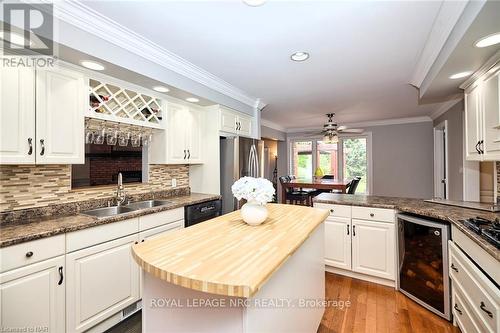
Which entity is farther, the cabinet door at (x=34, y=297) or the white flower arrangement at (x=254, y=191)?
the white flower arrangement at (x=254, y=191)

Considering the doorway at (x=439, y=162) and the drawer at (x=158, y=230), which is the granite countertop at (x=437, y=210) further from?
the doorway at (x=439, y=162)

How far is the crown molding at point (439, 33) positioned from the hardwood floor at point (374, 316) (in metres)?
2.31

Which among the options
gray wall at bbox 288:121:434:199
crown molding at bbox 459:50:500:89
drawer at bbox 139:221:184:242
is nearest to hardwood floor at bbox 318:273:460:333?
drawer at bbox 139:221:184:242

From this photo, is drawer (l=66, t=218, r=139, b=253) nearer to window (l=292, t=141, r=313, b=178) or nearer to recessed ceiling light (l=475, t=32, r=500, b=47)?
recessed ceiling light (l=475, t=32, r=500, b=47)

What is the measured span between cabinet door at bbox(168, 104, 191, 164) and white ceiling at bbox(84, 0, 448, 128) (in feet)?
2.19

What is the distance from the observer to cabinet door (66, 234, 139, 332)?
5.55 ft

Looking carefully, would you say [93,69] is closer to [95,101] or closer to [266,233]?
[95,101]

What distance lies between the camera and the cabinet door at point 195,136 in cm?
314

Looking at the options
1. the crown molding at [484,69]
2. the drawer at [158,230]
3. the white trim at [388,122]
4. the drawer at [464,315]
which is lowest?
the drawer at [464,315]

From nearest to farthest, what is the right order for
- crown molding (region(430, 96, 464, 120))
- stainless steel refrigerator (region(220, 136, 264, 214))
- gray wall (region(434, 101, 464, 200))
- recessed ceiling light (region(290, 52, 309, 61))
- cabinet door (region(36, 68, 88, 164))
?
1. cabinet door (region(36, 68, 88, 164))
2. recessed ceiling light (region(290, 52, 309, 61))
3. stainless steel refrigerator (region(220, 136, 264, 214))
4. gray wall (region(434, 101, 464, 200))
5. crown molding (region(430, 96, 464, 120))

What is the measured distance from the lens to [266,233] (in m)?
1.41

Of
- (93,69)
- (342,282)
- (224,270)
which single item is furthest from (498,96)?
(93,69)

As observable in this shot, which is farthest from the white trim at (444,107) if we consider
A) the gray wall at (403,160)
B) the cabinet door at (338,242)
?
the cabinet door at (338,242)

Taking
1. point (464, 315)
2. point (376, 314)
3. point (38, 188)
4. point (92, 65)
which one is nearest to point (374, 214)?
point (376, 314)
